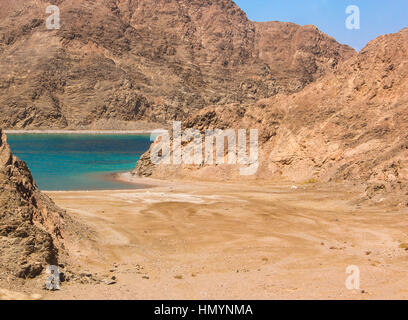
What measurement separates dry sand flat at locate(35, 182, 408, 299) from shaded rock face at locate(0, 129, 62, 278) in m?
0.98

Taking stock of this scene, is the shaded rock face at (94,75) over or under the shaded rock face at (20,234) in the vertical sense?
over

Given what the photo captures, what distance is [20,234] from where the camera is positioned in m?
10.9

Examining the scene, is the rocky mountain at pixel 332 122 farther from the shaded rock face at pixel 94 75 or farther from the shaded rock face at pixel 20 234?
the shaded rock face at pixel 94 75

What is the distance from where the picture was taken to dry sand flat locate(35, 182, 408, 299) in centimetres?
1050

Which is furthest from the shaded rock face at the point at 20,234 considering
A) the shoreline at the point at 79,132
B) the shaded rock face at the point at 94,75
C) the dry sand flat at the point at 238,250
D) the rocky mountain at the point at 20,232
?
the shaded rock face at the point at 94,75

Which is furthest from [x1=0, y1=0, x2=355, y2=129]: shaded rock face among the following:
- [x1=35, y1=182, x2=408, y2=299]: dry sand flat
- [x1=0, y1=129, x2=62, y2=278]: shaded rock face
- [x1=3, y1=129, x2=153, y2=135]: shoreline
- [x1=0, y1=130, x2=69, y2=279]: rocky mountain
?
[x1=0, y1=129, x2=62, y2=278]: shaded rock face

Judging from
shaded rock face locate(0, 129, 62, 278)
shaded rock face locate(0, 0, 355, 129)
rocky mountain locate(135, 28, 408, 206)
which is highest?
shaded rock face locate(0, 0, 355, 129)

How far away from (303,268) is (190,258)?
3.23 meters

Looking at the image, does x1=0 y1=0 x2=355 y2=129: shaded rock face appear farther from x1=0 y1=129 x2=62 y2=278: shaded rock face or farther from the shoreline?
x1=0 y1=129 x2=62 y2=278: shaded rock face

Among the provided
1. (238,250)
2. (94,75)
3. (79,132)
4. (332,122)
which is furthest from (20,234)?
(94,75)

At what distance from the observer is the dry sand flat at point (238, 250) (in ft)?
34.4

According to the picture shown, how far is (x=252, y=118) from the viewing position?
141ft

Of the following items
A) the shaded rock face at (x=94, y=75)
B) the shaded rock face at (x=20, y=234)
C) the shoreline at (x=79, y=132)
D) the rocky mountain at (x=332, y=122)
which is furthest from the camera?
the shaded rock face at (x=94, y=75)

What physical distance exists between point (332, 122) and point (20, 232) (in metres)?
31.4
